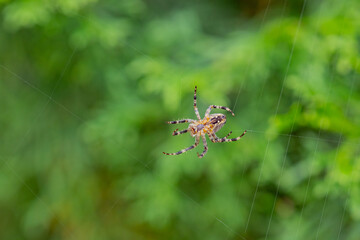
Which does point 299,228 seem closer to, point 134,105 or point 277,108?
point 277,108

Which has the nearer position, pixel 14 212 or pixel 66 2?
pixel 66 2

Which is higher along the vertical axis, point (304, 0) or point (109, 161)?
point (304, 0)

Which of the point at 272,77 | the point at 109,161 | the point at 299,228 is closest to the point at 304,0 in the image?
the point at 272,77

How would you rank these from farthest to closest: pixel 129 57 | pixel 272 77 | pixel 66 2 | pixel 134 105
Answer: pixel 129 57 < pixel 134 105 < pixel 272 77 < pixel 66 2

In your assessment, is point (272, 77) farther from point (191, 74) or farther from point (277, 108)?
point (191, 74)

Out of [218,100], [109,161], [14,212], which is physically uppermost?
[218,100]

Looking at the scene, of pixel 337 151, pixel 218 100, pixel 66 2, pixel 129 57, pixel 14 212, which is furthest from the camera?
pixel 14 212
